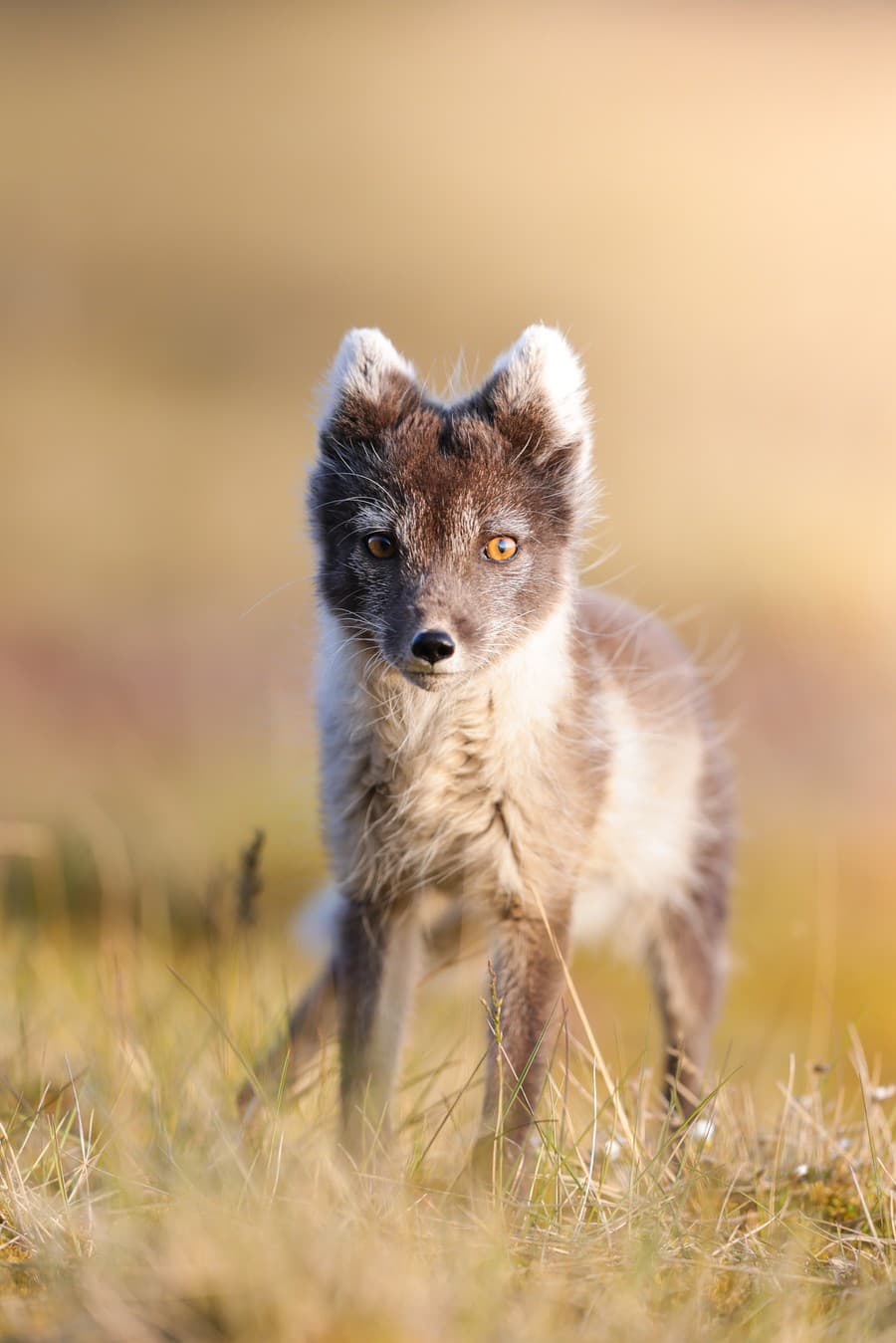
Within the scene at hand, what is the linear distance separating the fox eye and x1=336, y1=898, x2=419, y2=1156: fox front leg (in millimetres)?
1112

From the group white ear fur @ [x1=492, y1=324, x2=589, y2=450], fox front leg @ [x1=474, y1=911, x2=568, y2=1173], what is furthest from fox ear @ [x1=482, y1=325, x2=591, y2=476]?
fox front leg @ [x1=474, y1=911, x2=568, y2=1173]

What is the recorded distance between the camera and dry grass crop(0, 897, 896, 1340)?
7.21ft

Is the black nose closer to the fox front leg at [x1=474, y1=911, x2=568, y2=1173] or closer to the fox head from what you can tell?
the fox head

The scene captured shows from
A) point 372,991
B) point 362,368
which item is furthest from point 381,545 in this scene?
point 372,991

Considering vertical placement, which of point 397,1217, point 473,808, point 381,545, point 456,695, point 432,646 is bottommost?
point 397,1217

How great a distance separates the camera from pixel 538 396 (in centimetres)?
365

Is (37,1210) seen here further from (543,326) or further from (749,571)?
(749,571)

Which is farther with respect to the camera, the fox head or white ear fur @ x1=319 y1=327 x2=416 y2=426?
white ear fur @ x1=319 y1=327 x2=416 y2=426

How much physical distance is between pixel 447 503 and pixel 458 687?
1.69ft

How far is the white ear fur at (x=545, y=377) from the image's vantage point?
3645 millimetres

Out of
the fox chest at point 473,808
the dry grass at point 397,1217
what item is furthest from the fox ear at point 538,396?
the dry grass at point 397,1217

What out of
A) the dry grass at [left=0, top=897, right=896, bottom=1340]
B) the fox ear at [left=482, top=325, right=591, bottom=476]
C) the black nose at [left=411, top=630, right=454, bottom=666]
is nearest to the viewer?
the dry grass at [left=0, top=897, right=896, bottom=1340]

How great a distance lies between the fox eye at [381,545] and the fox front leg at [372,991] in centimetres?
111

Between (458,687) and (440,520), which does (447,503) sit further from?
(458,687)
